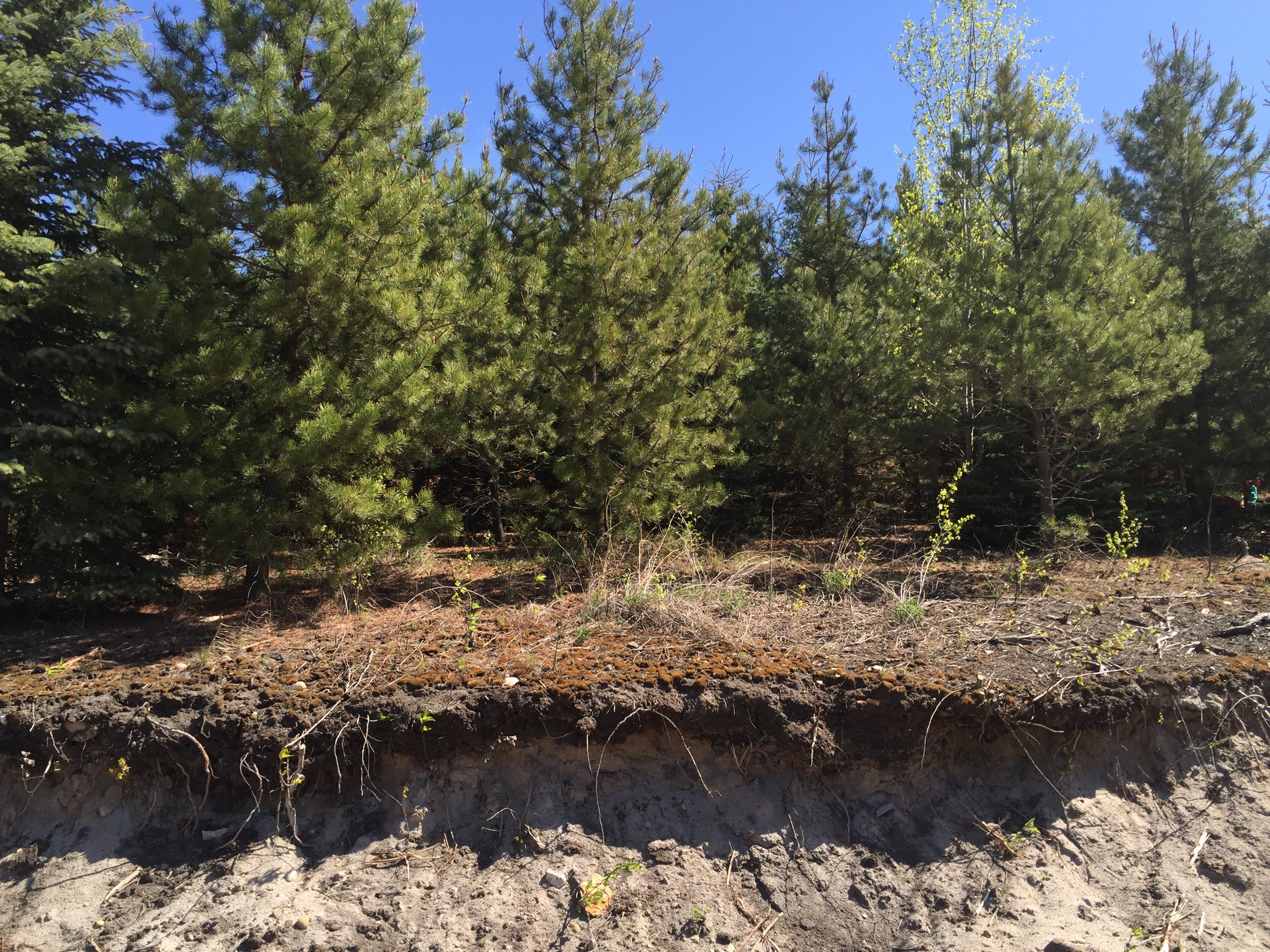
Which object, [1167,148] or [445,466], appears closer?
[445,466]

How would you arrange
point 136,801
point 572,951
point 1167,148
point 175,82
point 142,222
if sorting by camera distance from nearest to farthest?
1. point 572,951
2. point 136,801
3. point 142,222
4. point 175,82
5. point 1167,148

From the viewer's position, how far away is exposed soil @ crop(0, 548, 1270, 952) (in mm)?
3824

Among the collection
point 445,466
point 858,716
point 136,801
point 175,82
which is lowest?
point 136,801

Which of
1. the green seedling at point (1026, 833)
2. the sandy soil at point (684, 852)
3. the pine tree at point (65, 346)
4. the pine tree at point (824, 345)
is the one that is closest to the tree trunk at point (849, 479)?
the pine tree at point (824, 345)

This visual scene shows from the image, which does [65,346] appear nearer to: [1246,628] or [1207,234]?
[1246,628]

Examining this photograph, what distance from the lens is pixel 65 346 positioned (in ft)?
18.3

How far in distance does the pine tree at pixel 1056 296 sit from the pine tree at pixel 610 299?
9.25 feet

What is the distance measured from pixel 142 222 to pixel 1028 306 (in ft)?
25.2

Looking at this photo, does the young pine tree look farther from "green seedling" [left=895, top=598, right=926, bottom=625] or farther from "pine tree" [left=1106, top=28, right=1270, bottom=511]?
"pine tree" [left=1106, top=28, right=1270, bottom=511]

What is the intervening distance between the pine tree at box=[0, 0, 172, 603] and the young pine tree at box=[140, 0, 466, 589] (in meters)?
0.52

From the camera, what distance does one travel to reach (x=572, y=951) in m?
3.64

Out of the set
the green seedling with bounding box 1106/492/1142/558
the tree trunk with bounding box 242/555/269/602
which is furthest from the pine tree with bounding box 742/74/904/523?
the tree trunk with bounding box 242/555/269/602

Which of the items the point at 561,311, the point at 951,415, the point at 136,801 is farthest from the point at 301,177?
the point at 951,415

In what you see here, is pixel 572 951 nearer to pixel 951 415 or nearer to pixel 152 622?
pixel 152 622
